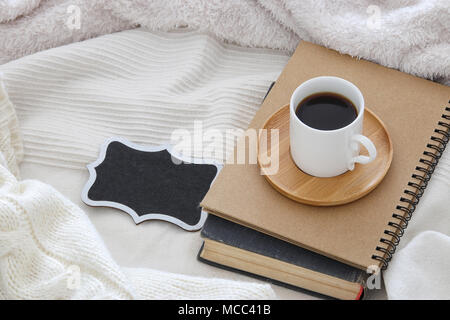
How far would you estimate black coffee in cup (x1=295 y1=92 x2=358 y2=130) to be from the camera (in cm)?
68

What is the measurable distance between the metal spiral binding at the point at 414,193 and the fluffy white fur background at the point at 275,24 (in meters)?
0.11

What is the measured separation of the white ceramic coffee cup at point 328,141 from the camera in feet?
2.15

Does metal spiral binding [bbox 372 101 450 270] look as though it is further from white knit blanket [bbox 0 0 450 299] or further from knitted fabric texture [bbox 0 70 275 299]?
knitted fabric texture [bbox 0 70 275 299]

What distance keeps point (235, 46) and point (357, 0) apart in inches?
8.2

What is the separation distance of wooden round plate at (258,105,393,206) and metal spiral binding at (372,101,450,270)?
→ 0.04 metres

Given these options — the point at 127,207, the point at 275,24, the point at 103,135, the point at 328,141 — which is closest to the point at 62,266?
the point at 127,207

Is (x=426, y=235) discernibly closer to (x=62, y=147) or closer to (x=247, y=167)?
(x=247, y=167)

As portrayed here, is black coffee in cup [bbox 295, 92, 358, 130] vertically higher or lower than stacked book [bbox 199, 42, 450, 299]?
higher

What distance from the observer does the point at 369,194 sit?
28.3 inches

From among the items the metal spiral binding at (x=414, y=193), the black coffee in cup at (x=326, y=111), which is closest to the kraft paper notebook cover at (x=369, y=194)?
the metal spiral binding at (x=414, y=193)

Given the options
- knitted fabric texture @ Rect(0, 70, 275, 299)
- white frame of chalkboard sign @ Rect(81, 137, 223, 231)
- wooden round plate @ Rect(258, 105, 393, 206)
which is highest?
wooden round plate @ Rect(258, 105, 393, 206)

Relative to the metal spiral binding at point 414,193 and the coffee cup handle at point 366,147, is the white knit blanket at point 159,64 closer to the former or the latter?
the metal spiral binding at point 414,193

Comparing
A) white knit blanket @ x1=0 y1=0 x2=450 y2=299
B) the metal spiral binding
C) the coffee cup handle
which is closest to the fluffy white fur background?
white knit blanket @ x1=0 y1=0 x2=450 y2=299

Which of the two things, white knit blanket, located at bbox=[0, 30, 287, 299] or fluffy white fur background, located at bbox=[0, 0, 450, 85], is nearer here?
white knit blanket, located at bbox=[0, 30, 287, 299]
